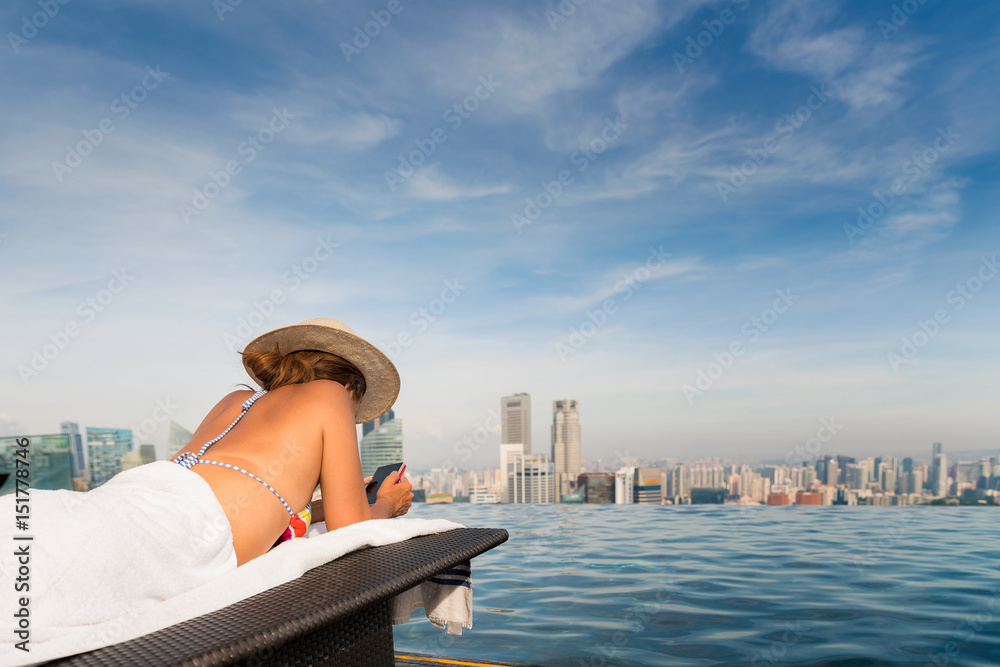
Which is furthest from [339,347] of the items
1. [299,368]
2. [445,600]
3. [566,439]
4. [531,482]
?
[566,439]

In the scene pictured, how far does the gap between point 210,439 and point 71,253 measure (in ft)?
44.6

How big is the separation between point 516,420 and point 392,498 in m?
37.2

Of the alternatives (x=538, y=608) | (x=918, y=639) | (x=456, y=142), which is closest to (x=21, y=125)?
(x=456, y=142)

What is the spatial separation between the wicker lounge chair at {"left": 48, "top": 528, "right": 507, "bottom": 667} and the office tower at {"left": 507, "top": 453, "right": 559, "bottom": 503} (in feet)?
84.1

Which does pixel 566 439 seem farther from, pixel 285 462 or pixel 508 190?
pixel 285 462

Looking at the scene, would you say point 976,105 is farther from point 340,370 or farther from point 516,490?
point 516,490

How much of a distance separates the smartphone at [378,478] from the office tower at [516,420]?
31403 millimetres

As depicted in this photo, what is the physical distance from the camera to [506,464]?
2862 centimetres

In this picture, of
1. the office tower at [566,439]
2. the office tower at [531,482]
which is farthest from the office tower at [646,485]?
the office tower at [566,439]

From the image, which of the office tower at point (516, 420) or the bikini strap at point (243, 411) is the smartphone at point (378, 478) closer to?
the bikini strap at point (243, 411)

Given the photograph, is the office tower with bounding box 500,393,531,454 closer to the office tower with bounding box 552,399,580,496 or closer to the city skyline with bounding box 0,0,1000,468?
the office tower with bounding box 552,399,580,496

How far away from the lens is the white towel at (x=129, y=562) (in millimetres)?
799

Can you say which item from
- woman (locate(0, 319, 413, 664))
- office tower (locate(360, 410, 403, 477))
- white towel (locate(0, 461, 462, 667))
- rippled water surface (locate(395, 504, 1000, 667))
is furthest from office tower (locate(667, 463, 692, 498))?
white towel (locate(0, 461, 462, 667))

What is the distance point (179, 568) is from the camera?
1.02m
